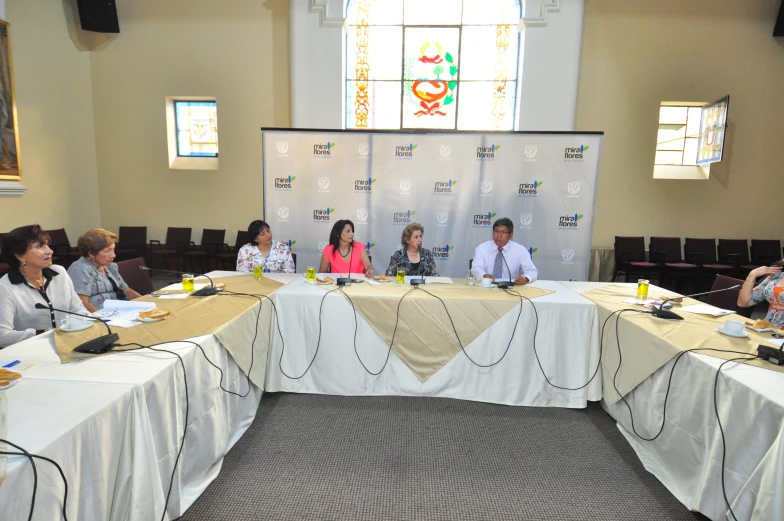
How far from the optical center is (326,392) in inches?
106

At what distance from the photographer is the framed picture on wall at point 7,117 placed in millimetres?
5164

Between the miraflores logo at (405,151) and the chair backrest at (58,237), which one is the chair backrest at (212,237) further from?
the miraflores logo at (405,151)

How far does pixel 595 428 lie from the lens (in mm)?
2383

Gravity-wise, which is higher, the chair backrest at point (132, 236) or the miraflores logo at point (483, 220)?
the miraflores logo at point (483, 220)

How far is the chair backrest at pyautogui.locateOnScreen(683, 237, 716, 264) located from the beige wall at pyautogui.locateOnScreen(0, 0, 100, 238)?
9.24 meters

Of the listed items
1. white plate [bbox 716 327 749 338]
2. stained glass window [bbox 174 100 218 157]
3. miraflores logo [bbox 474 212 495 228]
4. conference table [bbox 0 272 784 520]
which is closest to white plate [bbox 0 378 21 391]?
conference table [bbox 0 272 784 520]

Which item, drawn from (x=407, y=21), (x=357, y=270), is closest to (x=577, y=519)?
(x=357, y=270)

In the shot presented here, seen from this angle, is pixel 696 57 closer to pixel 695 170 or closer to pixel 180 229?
pixel 695 170

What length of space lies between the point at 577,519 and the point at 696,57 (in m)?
7.00

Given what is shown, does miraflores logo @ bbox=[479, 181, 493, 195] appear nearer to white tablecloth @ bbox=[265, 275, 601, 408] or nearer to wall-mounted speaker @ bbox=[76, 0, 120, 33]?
white tablecloth @ bbox=[265, 275, 601, 408]

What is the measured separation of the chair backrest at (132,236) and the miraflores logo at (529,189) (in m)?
5.71

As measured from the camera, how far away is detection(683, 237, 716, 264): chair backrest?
6.03m

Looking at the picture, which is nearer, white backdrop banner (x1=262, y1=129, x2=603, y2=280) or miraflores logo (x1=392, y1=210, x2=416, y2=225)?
white backdrop banner (x1=262, y1=129, x2=603, y2=280)

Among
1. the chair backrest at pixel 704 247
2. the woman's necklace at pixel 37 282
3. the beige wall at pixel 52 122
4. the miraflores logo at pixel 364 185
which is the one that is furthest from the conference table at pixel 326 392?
the beige wall at pixel 52 122
